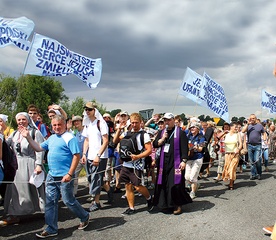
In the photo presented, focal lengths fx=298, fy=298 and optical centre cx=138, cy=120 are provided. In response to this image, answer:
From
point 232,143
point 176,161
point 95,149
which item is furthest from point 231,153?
point 95,149

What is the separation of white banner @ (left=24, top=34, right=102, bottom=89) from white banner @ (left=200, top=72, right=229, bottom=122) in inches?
159

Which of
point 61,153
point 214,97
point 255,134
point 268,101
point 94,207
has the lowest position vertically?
point 94,207

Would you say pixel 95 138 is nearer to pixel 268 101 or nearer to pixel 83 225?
pixel 83 225

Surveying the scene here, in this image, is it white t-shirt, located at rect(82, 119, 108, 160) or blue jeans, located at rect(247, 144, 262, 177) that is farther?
blue jeans, located at rect(247, 144, 262, 177)

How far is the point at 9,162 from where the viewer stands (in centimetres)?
486

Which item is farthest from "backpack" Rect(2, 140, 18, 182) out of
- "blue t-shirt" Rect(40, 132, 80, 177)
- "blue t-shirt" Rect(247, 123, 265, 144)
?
"blue t-shirt" Rect(247, 123, 265, 144)

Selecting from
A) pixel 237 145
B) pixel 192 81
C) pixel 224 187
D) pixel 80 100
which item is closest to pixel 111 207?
pixel 224 187

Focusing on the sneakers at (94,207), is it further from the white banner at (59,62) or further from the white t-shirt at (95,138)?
the white banner at (59,62)

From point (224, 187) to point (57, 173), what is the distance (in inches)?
204

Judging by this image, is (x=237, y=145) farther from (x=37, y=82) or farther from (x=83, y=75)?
(x=37, y=82)

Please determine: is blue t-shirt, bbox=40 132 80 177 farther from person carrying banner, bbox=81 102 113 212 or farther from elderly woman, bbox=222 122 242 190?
elderly woman, bbox=222 122 242 190

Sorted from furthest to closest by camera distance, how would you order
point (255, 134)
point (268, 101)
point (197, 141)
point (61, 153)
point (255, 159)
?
point (268, 101) < point (255, 134) < point (255, 159) < point (197, 141) < point (61, 153)

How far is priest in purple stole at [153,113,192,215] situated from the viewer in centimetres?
557

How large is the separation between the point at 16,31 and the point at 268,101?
38.4 feet
